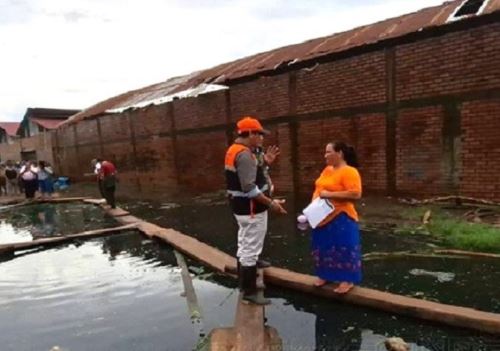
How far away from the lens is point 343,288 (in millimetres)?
3980

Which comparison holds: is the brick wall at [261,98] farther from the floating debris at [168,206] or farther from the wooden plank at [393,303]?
the wooden plank at [393,303]

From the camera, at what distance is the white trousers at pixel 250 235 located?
3.91 m

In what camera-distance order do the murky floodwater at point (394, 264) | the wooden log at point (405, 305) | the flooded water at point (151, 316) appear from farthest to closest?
the murky floodwater at point (394, 264) → the flooded water at point (151, 316) → the wooden log at point (405, 305)

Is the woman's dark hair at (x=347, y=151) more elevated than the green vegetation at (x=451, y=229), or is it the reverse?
the woman's dark hair at (x=347, y=151)

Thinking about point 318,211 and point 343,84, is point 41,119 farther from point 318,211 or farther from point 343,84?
point 318,211

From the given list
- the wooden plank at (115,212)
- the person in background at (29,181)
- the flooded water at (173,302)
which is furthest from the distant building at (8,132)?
the flooded water at (173,302)

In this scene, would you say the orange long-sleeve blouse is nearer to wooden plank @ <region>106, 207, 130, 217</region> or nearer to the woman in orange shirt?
the woman in orange shirt

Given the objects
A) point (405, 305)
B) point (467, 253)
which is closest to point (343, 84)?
point (467, 253)

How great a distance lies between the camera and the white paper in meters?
3.79

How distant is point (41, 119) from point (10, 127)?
400 inches

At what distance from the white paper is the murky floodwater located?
1161mm

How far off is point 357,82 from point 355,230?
652cm

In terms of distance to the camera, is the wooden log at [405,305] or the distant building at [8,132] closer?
the wooden log at [405,305]

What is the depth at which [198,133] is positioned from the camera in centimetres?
1477
